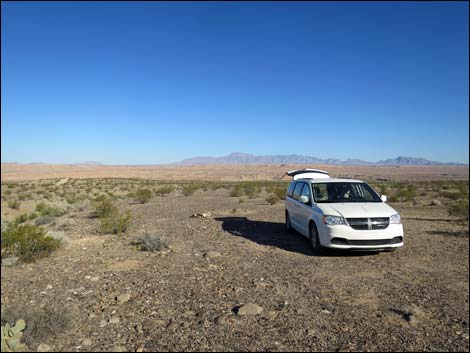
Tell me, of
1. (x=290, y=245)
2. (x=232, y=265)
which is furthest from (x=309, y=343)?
(x=290, y=245)

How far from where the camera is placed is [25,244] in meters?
7.13

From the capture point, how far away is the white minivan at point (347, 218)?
299 inches

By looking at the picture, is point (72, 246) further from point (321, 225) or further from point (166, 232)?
point (321, 225)

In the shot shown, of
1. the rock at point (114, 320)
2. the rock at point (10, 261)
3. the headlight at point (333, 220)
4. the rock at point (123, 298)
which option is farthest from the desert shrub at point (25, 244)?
the headlight at point (333, 220)

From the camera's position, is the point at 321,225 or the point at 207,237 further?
the point at 207,237

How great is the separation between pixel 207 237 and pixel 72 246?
138 inches

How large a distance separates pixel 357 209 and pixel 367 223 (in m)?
0.42

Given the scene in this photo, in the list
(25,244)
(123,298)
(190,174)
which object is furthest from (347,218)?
(190,174)

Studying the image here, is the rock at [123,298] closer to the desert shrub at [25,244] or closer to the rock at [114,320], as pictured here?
the rock at [114,320]

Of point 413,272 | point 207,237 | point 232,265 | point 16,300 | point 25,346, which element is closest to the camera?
point 25,346

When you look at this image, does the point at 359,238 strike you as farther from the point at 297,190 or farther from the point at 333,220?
the point at 297,190

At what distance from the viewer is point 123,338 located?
411cm

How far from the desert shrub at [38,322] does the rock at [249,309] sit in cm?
208

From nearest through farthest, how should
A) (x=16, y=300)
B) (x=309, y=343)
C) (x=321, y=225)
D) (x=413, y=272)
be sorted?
(x=309, y=343), (x=16, y=300), (x=413, y=272), (x=321, y=225)
